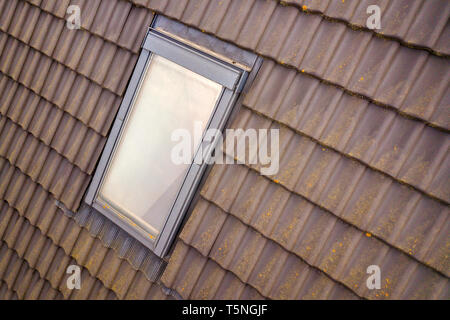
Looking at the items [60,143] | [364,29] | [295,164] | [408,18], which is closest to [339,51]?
[364,29]

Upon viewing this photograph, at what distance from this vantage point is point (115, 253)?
2.23 m

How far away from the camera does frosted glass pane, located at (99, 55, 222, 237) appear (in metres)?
1.97

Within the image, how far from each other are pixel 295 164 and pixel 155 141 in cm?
92

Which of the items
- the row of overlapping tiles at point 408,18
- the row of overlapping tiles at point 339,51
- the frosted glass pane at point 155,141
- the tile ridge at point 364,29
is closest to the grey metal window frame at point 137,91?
the frosted glass pane at point 155,141

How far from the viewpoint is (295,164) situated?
5.63ft

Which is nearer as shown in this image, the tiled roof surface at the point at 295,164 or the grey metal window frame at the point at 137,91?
the tiled roof surface at the point at 295,164

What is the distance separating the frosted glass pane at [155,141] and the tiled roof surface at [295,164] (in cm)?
20

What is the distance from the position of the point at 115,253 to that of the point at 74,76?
139 cm

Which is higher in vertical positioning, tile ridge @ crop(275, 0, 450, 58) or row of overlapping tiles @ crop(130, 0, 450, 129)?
tile ridge @ crop(275, 0, 450, 58)

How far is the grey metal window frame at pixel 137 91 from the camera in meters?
1.85

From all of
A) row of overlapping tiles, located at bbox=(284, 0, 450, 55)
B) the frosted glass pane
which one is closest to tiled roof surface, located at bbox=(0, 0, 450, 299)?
row of overlapping tiles, located at bbox=(284, 0, 450, 55)

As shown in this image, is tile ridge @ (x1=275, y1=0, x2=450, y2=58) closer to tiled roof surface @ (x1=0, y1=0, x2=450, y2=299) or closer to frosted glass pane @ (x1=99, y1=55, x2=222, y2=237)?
tiled roof surface @ (x1=0, y1=0, x2=450, y2=299)

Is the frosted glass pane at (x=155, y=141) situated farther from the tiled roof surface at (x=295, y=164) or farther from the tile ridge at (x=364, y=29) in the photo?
the tile ridge at (x=364, y=29)

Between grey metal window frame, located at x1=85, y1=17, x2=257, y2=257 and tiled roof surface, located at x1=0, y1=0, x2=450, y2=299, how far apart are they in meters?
0.08
